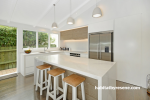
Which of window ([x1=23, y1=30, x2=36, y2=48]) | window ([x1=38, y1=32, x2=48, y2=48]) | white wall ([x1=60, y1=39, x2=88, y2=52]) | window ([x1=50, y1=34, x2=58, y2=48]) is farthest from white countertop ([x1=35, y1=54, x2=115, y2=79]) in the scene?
window ([x1=50, y1=34, x2=58, y2=48])

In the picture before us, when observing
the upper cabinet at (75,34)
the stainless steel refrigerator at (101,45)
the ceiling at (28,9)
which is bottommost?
the stainless steel refrigerator at (101,45)

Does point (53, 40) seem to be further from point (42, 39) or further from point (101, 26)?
point (101, 26)

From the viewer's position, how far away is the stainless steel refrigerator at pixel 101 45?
2867 millimetres

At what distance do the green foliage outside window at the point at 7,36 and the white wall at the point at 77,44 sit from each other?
2.69 meters

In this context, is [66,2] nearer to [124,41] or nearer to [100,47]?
[100,47]

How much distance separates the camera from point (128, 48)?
2.52m

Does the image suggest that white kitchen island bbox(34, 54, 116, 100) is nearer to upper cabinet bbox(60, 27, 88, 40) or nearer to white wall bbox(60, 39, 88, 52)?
upper cabinet bbox(60, 27, 88, 40)

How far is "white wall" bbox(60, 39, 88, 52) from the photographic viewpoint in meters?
4.28

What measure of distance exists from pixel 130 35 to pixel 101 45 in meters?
0.99

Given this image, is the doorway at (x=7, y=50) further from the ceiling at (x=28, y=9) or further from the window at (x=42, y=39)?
the window at (x=42, y=39)

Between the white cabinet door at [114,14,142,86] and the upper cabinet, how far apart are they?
1416mm

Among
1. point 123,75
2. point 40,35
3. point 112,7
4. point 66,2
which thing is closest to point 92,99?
point 123,75

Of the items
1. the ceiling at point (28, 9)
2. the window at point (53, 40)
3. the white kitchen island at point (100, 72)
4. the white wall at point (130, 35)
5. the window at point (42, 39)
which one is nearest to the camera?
the white kitchen island at point (100, 72)

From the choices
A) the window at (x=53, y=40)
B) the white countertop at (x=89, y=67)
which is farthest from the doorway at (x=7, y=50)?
the white countertop at (x=89, y=67)
